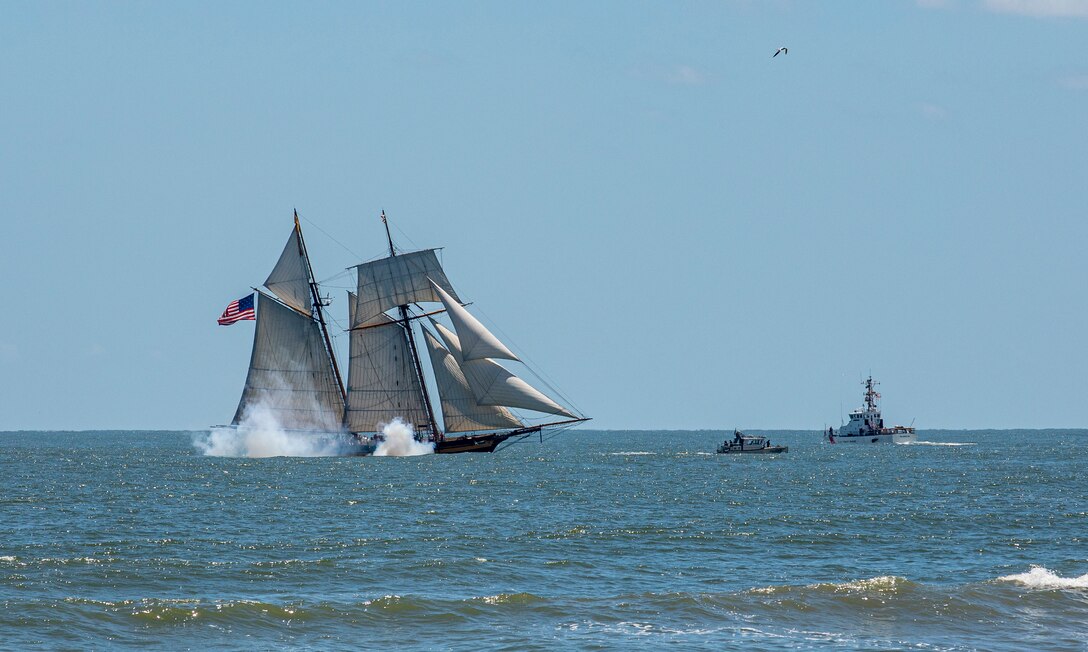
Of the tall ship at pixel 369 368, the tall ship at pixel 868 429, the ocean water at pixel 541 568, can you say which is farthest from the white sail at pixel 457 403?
the tall ship at pixel 868 429

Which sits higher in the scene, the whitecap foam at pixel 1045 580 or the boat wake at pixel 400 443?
the boat wake at pixel 400 443

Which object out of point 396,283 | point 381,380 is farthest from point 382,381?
point 396,283

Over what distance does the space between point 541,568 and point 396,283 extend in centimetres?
7170

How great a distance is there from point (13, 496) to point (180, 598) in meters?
33.8

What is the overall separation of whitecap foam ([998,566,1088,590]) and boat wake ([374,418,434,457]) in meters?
76.4

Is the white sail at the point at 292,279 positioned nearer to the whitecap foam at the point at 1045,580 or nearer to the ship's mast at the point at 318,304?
the ship's mast at the point at 318,304

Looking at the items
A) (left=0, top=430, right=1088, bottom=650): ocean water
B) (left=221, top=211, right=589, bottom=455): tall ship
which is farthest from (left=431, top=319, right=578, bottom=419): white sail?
(left=0, top=430, right=1088, bottom=650): ocean water

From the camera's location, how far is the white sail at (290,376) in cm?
10581

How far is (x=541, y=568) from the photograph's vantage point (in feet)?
125

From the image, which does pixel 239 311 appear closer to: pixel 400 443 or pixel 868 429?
pixel 400 443

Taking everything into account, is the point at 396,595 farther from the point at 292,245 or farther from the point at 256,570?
the point at 292,245

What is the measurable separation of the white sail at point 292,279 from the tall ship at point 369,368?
75 millimetres

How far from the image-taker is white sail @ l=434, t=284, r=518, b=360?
328ft

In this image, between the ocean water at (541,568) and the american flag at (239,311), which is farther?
the american flag at (239,311)
